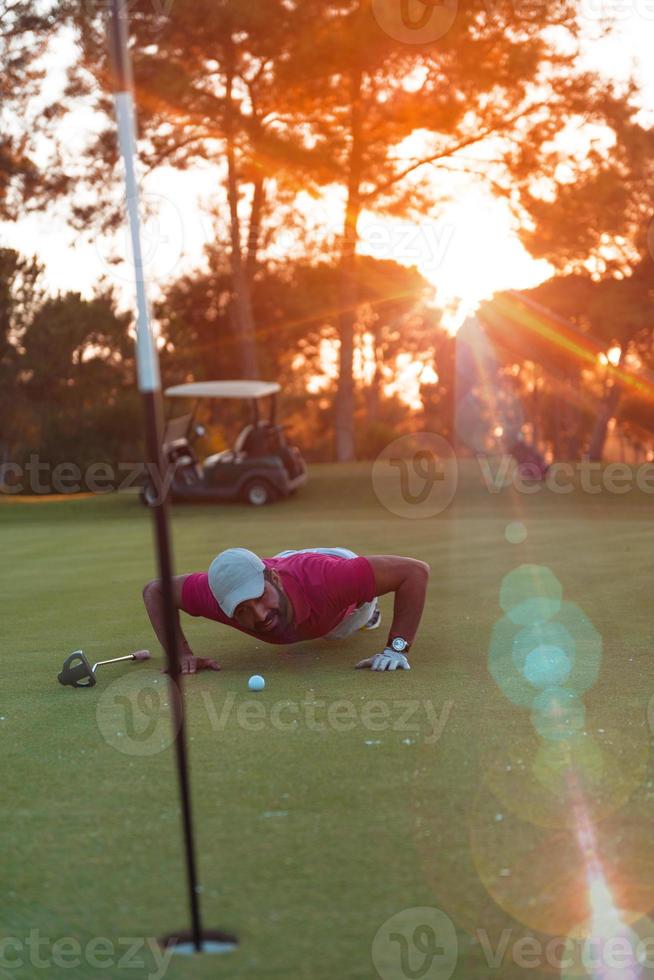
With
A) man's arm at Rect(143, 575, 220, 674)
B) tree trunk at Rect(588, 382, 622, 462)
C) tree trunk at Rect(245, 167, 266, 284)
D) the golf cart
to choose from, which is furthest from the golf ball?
tree trunk at Rect(588, 382, 622, 462)

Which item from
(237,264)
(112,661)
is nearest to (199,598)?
(112,661)

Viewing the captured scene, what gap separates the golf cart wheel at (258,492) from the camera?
22.0 metres

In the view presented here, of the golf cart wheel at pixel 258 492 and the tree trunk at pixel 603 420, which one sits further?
the tree trunk at pixel 603 420

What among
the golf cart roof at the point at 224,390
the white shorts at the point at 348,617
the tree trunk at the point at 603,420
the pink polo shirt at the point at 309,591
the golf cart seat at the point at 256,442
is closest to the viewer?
the pink polo shirt at the point at 309,591

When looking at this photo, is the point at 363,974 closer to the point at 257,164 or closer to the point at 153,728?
the point at 153,728

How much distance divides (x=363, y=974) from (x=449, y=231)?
25.7 meters

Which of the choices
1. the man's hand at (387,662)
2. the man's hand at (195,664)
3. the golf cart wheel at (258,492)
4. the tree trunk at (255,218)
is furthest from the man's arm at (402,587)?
the tree trunk at (255,218)

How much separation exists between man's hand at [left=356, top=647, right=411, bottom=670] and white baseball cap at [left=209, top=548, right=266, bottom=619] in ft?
2.51

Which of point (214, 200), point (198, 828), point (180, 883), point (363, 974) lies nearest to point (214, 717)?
point (198, 828)

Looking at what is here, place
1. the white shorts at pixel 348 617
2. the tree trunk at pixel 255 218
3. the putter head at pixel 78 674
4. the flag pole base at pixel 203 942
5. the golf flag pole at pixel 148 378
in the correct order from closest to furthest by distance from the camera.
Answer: the golf flag pole at pixel 148 378 < the flag pole base at pixel 203 942 < the putter head at pixel 78 674 < the white shorts at pixel 348 617 < the tree trunk at pixel 255 218

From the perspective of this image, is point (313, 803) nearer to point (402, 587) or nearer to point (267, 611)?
point (267, 611)

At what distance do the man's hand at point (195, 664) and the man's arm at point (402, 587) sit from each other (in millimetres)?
756

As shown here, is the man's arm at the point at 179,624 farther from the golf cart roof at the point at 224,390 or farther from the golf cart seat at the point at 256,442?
the golf cart roof at the point at 224,390

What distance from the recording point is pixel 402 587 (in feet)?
20.1
